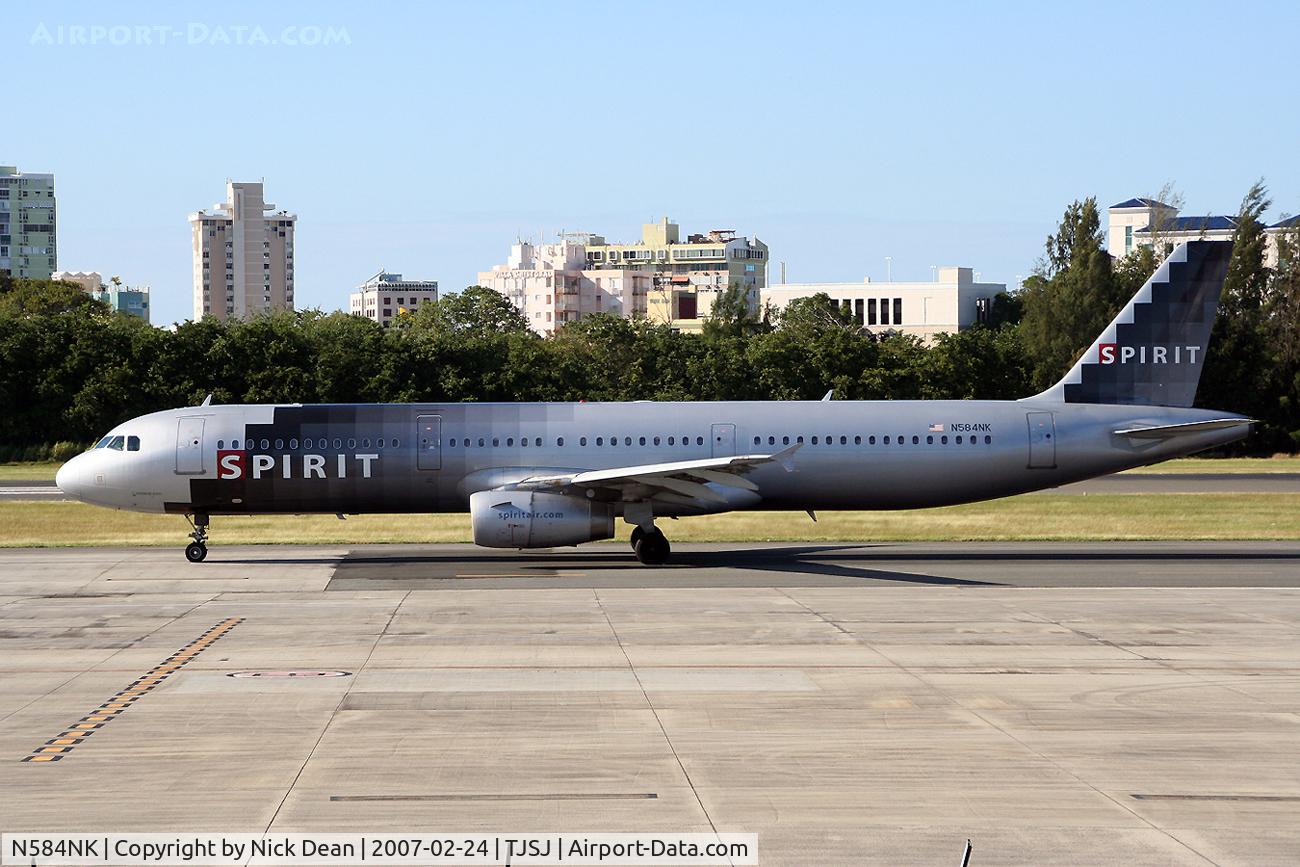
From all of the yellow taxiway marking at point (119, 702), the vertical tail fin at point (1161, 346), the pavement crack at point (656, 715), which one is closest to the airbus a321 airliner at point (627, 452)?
the vertical tail fin at point (1161, 346)

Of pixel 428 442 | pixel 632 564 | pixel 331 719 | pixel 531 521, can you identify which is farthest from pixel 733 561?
pixel 331 719

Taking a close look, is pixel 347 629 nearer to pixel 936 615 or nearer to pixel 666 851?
pixel 936 615

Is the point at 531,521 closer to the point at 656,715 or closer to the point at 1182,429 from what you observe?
the point at 656,715

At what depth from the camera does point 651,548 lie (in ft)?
110

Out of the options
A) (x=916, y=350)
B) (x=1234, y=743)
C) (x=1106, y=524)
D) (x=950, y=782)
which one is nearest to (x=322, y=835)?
(x=950, y=782)

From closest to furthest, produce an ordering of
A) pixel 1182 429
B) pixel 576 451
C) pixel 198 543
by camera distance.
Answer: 1. pixel 1182 429
2. pixel 576 451
3. pixel 198 543

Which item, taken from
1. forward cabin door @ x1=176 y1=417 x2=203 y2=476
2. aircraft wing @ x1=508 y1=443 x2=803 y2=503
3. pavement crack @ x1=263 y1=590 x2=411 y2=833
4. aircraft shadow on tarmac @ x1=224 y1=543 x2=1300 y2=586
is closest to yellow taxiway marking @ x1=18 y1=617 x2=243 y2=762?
pavement crack @ x1=263 y1=590 x2=411 y2=833

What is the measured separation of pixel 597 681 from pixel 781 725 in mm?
3549

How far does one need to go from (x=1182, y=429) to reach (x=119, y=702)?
2492 centimetres

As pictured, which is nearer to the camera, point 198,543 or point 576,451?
point 576,451

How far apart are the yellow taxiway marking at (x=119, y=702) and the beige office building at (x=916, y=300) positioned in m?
164

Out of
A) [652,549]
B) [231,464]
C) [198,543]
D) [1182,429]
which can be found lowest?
[652,549]

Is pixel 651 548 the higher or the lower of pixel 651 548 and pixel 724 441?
the lower

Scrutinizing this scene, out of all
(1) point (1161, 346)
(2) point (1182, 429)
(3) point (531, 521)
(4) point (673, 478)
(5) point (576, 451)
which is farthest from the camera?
(1) point (1161, 346)
